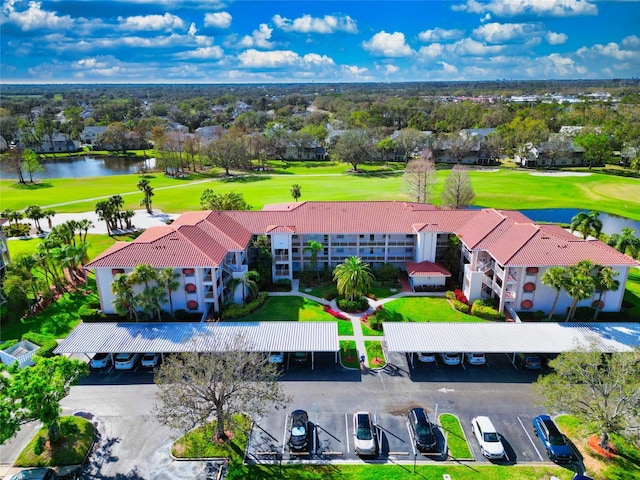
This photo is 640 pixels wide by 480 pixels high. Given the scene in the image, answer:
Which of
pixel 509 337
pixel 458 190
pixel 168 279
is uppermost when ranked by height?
pixel 458 190

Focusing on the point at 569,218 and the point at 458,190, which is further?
the point at 569,218

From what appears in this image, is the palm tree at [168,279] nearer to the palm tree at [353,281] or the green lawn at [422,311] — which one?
the palm tree at [353,281]

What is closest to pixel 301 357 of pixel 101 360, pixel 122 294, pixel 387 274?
pixel 101 360

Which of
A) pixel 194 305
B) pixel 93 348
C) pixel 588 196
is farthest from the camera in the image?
pixel 588 196

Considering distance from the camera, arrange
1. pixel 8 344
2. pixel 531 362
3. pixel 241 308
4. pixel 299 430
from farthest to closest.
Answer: pixel 241 308
pixel 8 344
pixel 531 362
pixel 299 430

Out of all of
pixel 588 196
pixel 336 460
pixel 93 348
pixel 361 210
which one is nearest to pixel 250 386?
pixel 336 460

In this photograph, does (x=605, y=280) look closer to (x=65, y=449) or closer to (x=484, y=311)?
(x=484, y=311)

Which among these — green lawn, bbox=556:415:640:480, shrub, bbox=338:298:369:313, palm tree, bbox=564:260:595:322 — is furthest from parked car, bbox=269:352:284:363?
palm tree, bbox=564:260:595:322

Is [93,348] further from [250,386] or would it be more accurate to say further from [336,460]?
[336,460]
